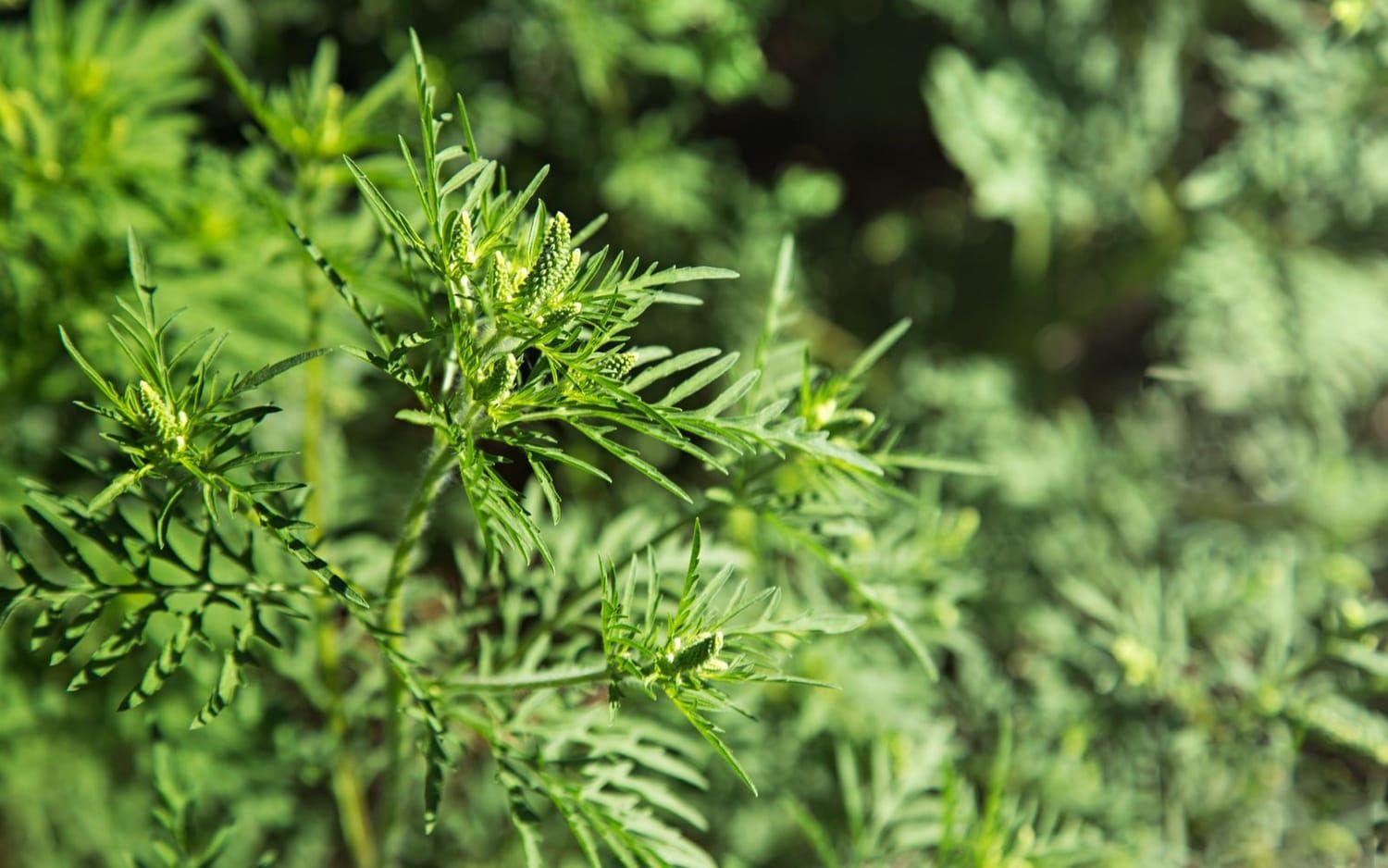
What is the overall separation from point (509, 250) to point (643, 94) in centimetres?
156

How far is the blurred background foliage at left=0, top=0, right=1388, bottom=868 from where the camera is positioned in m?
1.48

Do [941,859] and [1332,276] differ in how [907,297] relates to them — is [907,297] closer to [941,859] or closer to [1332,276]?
[1332,276]

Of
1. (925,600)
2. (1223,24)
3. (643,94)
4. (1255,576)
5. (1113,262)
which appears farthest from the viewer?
(1223,24)

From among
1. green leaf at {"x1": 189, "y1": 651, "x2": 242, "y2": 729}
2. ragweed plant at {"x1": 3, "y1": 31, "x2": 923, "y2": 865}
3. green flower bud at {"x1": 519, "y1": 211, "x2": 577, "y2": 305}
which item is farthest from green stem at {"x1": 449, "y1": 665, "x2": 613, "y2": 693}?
green flower bud at {"x1": 519, "y1": 211, "x2": 577, "y2": 305}

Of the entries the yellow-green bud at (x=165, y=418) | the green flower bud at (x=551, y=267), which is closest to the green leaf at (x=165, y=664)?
the yellow-green bud at (x=165, y=418)

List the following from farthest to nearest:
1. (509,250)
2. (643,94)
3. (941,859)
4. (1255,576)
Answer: (643,94) → (1255,576) → (941,859) → (509,250)

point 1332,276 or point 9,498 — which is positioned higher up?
point 1332,276

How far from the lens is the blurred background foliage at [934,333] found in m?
1.48

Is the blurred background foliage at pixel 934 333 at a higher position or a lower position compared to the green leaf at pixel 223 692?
higher

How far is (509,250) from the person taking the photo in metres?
0.86

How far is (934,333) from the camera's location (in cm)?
249

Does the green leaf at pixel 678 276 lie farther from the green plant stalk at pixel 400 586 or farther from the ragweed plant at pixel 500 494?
the green plant stalk at pixel 400 586

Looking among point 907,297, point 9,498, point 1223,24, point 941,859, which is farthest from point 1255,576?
point 9,498


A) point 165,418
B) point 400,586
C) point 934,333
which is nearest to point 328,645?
point 400,586
